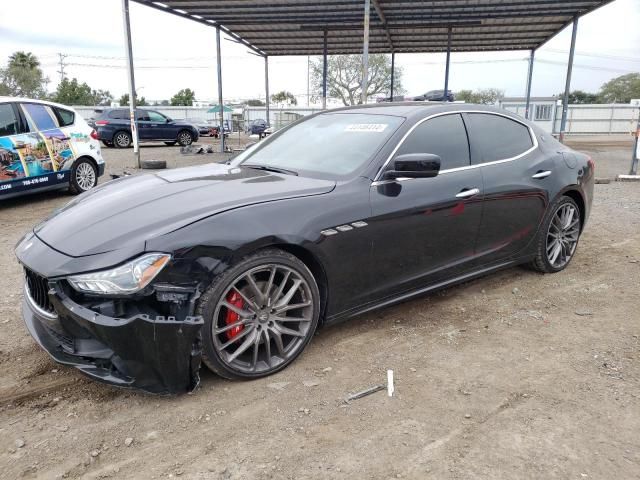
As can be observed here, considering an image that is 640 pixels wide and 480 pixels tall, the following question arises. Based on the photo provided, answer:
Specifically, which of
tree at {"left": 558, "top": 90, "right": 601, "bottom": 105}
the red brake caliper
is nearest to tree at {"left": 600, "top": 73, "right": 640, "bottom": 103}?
tree at {"left": 558, "top": 90, "right": 601, "bottom": 105}

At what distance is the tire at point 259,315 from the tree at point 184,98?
63.8 m

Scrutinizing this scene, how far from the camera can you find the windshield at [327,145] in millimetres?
3277

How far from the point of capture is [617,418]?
8.01 feet

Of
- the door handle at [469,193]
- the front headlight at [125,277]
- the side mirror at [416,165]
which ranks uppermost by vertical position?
the side mirror at [416,165]

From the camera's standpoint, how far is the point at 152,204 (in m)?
2.74

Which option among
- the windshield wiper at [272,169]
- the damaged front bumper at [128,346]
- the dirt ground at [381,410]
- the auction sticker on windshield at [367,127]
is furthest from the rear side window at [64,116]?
the damaged front bumper at [128,346]

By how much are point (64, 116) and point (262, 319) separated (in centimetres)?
688

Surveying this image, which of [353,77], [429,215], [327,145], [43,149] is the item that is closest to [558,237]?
[429,215]

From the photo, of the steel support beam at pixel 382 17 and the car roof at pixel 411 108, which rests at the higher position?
the steel support beam at pixel 382 17

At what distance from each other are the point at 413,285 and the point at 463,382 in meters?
0.81

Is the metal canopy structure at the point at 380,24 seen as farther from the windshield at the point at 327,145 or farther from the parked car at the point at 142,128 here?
the windshield at the point at 327,145

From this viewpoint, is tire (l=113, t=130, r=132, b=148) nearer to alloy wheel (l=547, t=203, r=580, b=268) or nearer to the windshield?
the windshield

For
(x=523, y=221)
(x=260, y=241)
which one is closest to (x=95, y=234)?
(x=260, y=241)

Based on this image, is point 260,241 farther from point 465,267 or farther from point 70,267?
point 465,267
